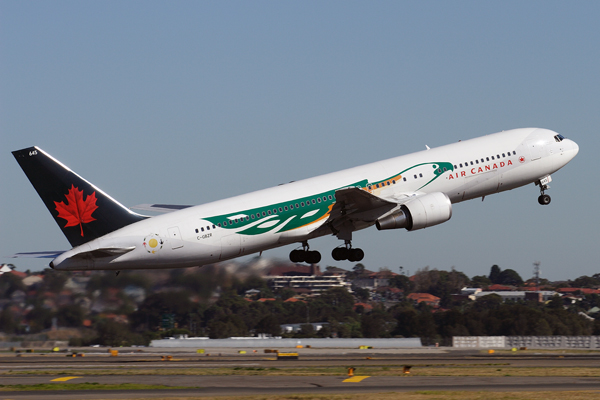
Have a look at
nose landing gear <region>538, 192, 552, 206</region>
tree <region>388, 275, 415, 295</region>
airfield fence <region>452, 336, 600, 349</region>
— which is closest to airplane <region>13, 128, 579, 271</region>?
nose landing gear <region>538, 192, 552, 206</region>

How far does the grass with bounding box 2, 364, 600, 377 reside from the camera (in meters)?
44.8

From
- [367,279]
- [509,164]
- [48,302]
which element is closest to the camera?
[509,164]

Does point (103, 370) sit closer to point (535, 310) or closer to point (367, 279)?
point (535, 310)

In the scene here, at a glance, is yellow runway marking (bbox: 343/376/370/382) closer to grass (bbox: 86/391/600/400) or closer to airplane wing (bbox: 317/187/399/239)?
grass (bbox: 86/391/600/400)

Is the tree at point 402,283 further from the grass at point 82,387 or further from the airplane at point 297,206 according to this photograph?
the grass at point 82,387

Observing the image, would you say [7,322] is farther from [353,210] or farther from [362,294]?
[362,294]

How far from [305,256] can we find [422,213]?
9110mm

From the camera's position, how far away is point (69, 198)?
44.1 m

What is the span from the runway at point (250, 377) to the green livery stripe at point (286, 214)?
7.97 meters

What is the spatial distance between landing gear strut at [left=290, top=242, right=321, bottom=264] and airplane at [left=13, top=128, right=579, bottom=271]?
0.21ft

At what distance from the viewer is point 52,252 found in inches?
1783

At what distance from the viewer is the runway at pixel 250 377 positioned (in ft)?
120

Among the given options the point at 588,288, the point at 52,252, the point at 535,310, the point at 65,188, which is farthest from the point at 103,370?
the point at 588,288

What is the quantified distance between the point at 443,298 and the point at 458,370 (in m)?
80.4
